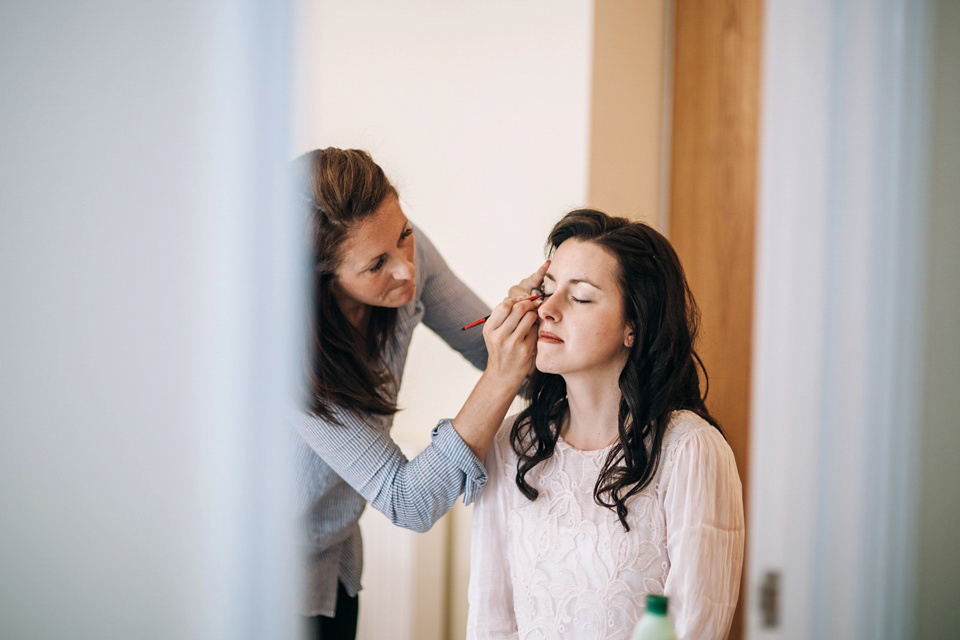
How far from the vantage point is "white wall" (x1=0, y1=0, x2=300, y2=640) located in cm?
79

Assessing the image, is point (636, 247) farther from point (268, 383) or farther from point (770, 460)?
point (268, 383)

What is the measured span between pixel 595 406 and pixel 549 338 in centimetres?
14

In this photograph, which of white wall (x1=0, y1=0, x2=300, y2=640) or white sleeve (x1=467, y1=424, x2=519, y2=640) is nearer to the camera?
white wall (x1=0, y1=0, x2=300, y2=640)

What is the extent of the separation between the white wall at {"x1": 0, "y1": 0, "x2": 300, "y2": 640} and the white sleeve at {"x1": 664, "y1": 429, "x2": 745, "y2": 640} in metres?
0.50

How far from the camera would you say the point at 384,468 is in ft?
3.74

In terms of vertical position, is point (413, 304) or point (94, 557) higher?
point (413, 304)

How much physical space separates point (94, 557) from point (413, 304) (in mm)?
677

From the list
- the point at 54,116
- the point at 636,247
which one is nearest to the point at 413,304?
the point at 636,247

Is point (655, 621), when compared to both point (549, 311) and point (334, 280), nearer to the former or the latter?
point (549, 311)

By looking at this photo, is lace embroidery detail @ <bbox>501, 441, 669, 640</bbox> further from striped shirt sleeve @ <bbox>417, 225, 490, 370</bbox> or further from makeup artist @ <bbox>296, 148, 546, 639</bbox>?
striped shirt sleeve @ <bbox>417, 225, 490, 370</bbox>

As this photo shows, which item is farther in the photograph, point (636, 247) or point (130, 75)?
point (636, 247)

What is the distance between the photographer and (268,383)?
0.84 m

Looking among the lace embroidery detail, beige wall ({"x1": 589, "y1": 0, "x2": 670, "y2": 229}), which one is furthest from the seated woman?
beige wall ({"x1": 589, "y1": 0, "x2": 670, "y2": 229})

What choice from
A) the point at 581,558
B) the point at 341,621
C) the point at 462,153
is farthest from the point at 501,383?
the point at 462,153
